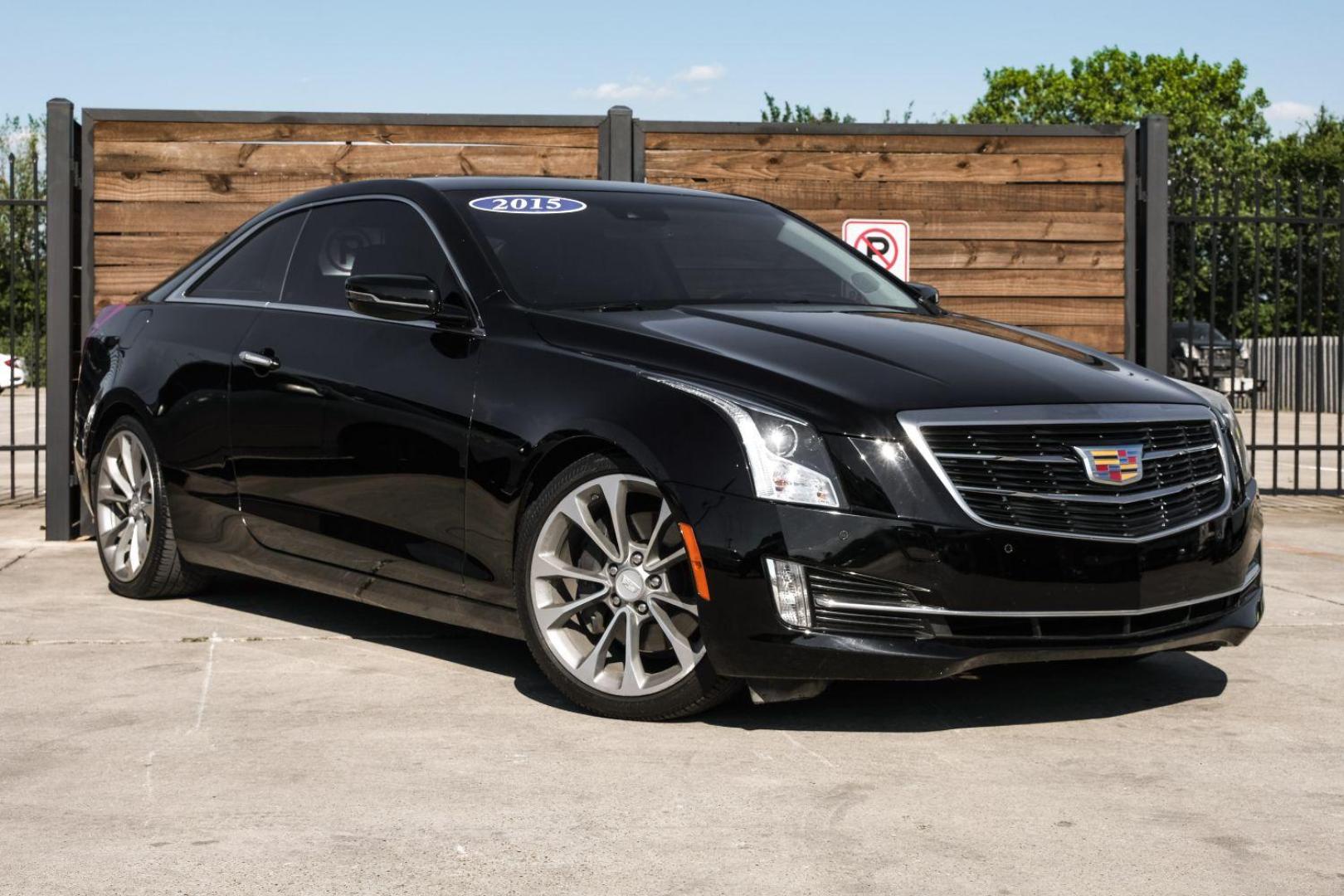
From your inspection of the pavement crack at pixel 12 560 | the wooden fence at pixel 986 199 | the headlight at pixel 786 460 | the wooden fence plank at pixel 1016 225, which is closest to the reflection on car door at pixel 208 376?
the pavement crack at pixel 12 560

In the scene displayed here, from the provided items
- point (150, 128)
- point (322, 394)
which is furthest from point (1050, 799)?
point (150, 128)

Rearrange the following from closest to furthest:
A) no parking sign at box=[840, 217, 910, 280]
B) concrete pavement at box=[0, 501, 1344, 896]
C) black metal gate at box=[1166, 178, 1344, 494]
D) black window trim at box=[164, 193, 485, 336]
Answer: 1. concrete pavement at box=[0, 501, 1344, 896]
2. black window trim at box=[164, 193, 485, 336]
3. no parking sign at box=[840, 217, 910, 280]
4. black metal gate at box=[1166, 178, 1344, 494]

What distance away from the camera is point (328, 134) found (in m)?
10.3

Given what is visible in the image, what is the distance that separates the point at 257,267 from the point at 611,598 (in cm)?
254

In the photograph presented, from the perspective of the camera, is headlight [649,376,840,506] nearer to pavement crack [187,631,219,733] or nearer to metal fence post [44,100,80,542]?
pavement crack [187,631,219,733]

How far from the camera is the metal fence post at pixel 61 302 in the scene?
9781 mm

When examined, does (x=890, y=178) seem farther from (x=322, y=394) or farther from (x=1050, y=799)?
(x=1050, y=799)

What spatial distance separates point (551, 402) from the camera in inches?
205

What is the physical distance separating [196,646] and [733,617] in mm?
2408

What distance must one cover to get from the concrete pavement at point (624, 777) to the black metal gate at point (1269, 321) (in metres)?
3.43

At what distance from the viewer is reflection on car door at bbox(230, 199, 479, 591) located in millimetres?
5609

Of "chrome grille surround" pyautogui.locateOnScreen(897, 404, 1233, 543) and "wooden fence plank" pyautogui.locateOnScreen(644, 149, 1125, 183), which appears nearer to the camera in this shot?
"chrome grille surround" pyautogui.locateOnScreen(897, 404, 1233, 543)

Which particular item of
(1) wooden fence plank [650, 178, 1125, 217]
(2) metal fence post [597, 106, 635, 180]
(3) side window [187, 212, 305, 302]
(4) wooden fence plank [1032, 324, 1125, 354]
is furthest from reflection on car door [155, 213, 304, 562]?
(4) wooden fence plank [1032, 324, 1125, 354]

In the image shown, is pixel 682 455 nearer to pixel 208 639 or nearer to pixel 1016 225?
pixel 208 639
